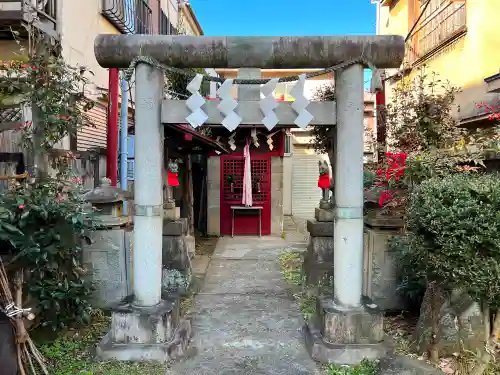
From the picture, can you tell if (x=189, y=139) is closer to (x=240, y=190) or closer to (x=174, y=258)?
(x=174, y=258)

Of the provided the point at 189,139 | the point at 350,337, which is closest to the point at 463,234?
the point at 350,337

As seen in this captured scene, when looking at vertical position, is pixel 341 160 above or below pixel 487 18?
below

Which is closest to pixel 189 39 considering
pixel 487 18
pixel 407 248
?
pixel 407 248

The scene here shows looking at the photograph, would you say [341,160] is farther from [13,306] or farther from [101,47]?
[13,306]

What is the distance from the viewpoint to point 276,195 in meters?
13.7

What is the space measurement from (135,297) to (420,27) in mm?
14930

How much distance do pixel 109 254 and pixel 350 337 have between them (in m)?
3.75

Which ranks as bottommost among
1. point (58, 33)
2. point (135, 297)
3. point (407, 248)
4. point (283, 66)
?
point (135, 297)

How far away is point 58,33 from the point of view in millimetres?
8719

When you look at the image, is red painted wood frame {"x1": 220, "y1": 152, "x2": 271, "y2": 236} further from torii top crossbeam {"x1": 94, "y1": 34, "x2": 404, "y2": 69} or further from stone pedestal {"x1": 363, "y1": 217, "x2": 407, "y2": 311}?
torii top crossbeam {"x1": 94, "y1": 34, "x2": 404, "y2": 69}

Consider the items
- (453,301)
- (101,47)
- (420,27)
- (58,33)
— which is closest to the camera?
(453,301)

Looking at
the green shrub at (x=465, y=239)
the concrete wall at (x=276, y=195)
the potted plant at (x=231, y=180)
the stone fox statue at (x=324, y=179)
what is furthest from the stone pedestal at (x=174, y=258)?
the concrete wall at (x=276, y=195)

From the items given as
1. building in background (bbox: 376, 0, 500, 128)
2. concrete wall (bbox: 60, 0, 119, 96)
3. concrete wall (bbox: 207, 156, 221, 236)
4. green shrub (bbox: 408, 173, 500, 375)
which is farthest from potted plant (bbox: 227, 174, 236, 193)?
green shrub (bbox: 408, 173, 500, 375)

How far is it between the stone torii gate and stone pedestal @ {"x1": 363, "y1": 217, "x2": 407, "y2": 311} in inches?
47.0
